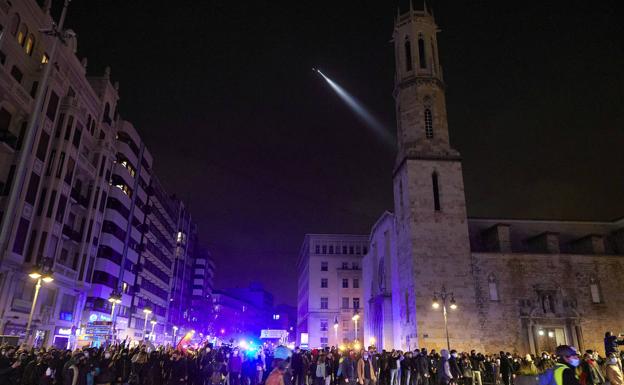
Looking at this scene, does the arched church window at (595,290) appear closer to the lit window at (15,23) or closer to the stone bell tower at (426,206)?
the stone bell tower at (426,206)

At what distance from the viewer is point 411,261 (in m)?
36.1

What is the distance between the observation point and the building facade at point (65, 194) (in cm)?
2634

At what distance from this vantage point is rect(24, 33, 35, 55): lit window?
92.8ft

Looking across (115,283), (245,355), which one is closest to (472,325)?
(245,355)

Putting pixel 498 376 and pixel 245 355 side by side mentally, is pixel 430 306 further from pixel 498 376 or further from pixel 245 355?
pixel 245 355

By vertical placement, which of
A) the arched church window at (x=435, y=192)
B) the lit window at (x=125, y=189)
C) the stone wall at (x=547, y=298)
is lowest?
the stone wall at (x=547, y=298)

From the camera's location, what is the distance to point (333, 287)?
8519 cm

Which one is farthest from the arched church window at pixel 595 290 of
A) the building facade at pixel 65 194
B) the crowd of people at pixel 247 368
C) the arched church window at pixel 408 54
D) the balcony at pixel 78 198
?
the balcony at pixel 78 198

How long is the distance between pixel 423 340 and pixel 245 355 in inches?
657

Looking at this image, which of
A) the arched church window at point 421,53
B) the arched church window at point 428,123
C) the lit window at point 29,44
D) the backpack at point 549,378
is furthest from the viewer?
the arched church window at point 421,53

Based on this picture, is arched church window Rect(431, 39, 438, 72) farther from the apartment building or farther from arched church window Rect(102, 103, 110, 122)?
arched church window Rect(102, 103, 110, 122)

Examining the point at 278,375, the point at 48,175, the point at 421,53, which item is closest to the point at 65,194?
the point at 48,175

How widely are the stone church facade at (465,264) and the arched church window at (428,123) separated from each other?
119 millimetres

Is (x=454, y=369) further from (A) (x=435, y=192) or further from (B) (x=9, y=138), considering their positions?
(B) (x=9, y=138)
